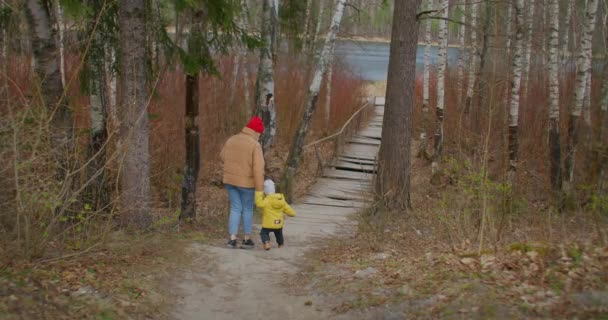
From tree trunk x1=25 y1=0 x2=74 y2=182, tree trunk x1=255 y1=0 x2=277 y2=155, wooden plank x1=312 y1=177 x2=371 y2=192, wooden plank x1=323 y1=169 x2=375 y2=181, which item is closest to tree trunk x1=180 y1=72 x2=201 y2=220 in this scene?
tree trunk x1=25 y1=0 x2=74 y2=182

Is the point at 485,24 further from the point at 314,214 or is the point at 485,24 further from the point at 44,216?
the point at 44,216

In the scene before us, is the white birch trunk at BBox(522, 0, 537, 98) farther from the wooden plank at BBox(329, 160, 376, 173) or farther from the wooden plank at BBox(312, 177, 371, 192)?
the wooden plank at BBox(312, 177, 371, 192)

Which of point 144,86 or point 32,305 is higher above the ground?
point 144,86

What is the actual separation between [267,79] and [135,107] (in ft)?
12.9

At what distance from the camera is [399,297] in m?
5.57

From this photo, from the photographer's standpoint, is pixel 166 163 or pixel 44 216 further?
pixel 166 163

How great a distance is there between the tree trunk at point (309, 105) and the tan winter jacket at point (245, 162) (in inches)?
236

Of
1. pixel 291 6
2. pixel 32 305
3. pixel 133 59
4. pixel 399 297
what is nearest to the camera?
pixel 32 305

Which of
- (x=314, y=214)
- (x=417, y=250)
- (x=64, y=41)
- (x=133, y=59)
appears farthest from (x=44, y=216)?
(x=314, y=214)

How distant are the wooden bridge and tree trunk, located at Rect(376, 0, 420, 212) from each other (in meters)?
0.61

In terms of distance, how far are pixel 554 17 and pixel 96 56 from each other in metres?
8.88

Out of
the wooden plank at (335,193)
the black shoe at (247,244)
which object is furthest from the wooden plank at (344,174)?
the black shoe at (247,244)

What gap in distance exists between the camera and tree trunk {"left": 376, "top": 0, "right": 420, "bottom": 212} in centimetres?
1140

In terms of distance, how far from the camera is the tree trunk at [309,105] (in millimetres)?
13961
